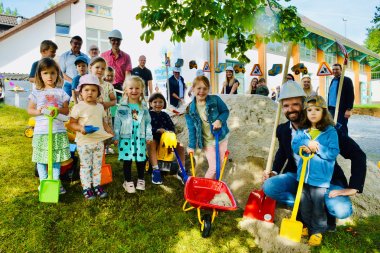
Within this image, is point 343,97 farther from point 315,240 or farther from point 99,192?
point 99,192

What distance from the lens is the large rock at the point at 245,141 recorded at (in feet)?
13.0

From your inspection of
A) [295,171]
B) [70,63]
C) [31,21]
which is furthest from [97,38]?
[295,171]

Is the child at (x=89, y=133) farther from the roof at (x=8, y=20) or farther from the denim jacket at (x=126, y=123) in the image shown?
the roof at (x=8, y=20)

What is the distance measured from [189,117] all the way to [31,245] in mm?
2167

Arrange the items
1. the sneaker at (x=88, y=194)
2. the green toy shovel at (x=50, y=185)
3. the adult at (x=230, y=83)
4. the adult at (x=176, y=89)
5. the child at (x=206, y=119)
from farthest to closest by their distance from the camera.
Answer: the adult at (x=176, y=89), the adult at (x=230, y=83), the child at (x=206, y=119), the sneaker at (x=88, y=194), the green toy shovel at (x=50, y=185)

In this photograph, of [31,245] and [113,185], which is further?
[113,185]

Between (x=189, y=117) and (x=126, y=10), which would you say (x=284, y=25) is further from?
(x=126, y=10)

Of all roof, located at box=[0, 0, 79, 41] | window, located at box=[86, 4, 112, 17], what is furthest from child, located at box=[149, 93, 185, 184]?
window, located at box=[86, 4, 112, 17]

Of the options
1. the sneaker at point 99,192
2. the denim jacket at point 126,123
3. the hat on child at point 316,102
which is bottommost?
the sneaker at point 99,192

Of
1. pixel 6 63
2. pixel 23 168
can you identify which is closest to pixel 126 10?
pixel 6 63

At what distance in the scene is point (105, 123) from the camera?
130 inches

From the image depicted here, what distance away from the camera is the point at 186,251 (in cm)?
271

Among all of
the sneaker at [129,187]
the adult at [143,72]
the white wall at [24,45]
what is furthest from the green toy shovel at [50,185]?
the white wall at [24,45]

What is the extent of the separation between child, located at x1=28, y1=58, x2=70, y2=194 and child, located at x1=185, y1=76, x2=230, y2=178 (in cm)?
148
